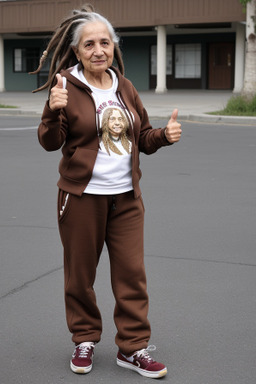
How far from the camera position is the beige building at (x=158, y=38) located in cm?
3061

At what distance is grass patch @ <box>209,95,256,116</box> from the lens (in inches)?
749

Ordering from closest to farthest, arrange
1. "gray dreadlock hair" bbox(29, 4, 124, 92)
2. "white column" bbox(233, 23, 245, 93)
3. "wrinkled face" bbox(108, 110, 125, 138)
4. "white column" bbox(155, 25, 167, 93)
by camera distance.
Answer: "wrinkled face" bbox(108, 110, 125, 138), "gray dreadlock hair" bbox(29, 4, 124, 92), "white column" bbox(233, 23, 245, 93), "white column" bbox(155, 25, 167, 93)

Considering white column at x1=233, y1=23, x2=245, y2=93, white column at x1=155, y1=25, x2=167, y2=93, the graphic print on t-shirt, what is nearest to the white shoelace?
the graphic print on t-shirt

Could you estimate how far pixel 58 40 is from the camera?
12.1 ft

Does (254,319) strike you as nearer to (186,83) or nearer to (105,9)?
(105,9)

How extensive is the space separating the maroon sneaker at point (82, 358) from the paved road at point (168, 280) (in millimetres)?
49

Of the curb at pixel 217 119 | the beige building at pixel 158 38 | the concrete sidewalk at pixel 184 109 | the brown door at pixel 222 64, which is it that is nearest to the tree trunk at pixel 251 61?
the concrete sidewalk at pixel 184 109

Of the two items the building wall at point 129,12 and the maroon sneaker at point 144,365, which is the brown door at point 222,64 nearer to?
the building wall at point 129,12

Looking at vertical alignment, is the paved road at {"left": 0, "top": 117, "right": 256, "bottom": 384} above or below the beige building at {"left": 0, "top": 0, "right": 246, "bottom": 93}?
below

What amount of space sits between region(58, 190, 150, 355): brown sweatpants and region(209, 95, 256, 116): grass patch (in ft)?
51.4

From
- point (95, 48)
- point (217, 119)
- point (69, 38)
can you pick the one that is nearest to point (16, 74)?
point (217, 119)

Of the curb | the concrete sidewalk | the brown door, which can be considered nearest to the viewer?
the curb

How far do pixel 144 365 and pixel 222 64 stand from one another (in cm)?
3244

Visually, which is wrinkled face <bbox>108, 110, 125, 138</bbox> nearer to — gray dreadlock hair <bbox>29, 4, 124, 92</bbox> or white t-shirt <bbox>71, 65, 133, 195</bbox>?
white t-shirt <bbox>71, 65, 133, 195</bbox>
